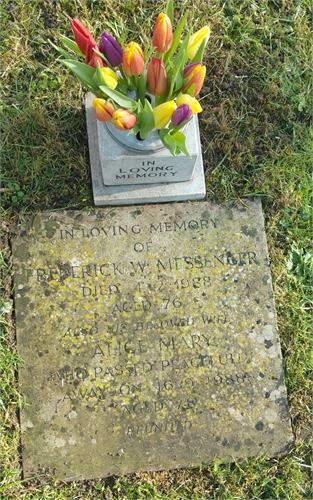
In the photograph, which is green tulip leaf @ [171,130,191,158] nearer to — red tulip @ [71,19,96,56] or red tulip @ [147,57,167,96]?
red tulip @ [147,57,167,96]

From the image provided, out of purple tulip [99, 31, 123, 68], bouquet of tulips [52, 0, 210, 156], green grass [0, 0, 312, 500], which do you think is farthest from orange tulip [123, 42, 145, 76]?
green grass [0, 0, 312, 500]

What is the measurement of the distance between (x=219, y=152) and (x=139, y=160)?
70 cm

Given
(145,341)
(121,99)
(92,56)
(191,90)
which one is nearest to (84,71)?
(92,56)

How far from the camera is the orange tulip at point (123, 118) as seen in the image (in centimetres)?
187

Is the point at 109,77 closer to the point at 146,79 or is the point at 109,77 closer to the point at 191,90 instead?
the point at 146,79

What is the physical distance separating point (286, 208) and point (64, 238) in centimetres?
125

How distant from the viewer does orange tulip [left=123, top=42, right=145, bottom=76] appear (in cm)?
185

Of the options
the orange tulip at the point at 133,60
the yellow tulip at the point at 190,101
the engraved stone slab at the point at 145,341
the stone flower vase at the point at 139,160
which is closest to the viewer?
the orange tulip at the point at 133,60

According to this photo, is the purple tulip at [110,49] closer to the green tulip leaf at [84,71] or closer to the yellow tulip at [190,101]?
the green tulip leaf at [84,71]

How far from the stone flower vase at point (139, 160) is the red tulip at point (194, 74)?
0.84 ft

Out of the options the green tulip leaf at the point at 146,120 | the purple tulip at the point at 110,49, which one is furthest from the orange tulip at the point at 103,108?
the purple tulip at the point at 110,49

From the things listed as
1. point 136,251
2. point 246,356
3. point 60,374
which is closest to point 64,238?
point 136,251

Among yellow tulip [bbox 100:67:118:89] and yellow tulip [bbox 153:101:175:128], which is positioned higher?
yellow tulip [bbox 100:67:118:89]

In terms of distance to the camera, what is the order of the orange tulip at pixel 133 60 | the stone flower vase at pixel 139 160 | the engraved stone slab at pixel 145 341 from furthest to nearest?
the engraved stone slab at pixel 145 341
the stone flower vase at pixel 139 160
the orange tulip at pixel 133 60
